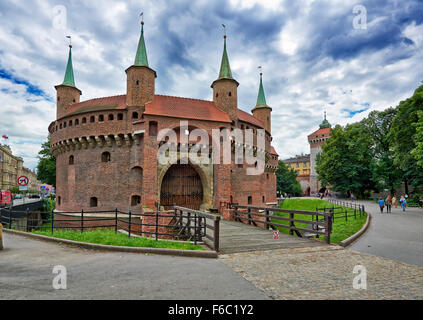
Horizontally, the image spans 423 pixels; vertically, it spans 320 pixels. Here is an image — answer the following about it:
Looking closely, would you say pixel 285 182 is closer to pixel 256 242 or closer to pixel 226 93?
pixel 226 93

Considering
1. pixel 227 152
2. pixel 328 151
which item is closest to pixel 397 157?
pixel 227 152

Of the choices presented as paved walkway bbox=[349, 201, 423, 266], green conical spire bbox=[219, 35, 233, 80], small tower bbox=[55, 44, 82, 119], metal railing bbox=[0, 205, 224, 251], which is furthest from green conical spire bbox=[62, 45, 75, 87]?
paved walkway bbox=[349, 201, 423, 266]

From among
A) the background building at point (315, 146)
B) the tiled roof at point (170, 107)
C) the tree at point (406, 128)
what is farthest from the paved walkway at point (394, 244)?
the background building at point (315, 146)

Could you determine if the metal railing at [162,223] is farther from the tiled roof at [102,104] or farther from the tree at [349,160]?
the tree at [349,160]

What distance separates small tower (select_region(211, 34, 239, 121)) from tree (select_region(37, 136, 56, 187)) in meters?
26.4

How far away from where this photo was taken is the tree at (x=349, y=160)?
42594mm

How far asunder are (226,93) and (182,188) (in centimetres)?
997

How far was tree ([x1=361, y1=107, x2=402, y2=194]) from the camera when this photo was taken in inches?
1476

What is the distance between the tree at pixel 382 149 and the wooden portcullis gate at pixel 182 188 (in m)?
29.2

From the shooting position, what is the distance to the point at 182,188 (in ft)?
75.8

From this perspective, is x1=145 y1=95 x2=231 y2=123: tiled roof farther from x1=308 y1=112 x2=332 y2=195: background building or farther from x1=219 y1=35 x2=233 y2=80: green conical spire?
x1=308 y1=112 x2=332 y2=195: background building
